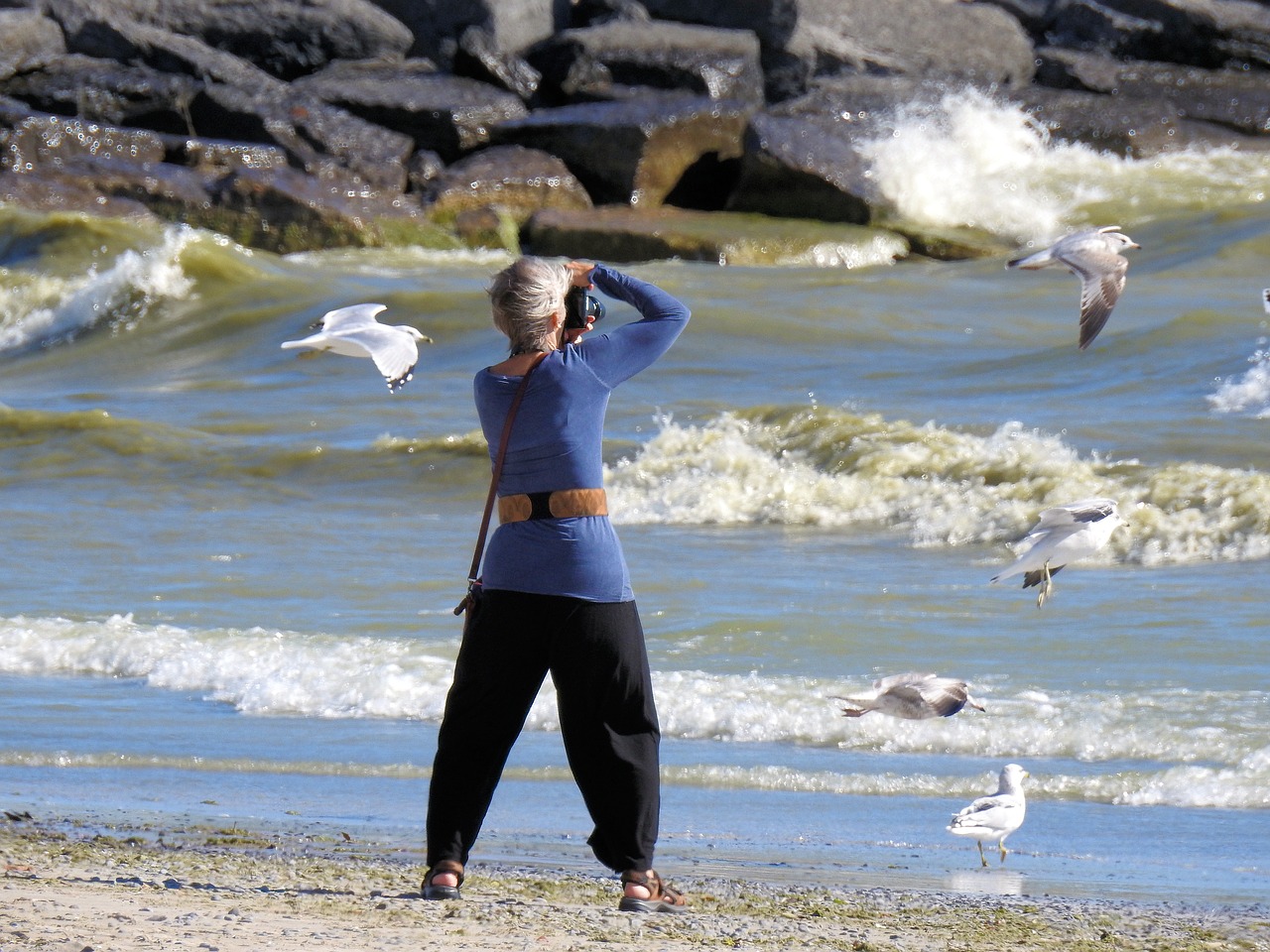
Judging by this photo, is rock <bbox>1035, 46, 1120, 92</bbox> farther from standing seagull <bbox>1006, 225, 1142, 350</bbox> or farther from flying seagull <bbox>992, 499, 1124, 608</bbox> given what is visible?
flying seagull <bbox>992, 499, 1124, 608</bbox>

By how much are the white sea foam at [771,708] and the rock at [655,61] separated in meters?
19.7

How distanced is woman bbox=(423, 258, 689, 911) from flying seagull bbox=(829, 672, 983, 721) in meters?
0.89

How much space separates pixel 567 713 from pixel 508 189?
19973 millimetres

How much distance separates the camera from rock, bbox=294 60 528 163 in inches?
979

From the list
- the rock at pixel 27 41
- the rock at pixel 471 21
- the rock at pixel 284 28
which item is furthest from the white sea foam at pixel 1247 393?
the rock at pixel 27 41

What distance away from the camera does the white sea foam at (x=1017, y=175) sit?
23.8 metres

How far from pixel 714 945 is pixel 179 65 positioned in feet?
80.2

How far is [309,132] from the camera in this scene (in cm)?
2417

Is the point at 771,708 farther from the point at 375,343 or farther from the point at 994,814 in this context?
the point at 375,343

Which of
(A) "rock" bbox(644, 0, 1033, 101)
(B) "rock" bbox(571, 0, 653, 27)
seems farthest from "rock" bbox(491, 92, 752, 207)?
(B) "rock" bbox(571, 0, 653, 27)

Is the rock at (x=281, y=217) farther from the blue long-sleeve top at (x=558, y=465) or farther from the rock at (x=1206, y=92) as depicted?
the blue long-sleeve top at (x=558, y=465)

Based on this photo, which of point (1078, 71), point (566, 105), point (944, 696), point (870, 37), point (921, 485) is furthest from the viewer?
point (870, 37)

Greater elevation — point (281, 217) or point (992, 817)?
point (281, 217)

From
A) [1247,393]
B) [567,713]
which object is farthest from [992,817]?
[1247,393]
